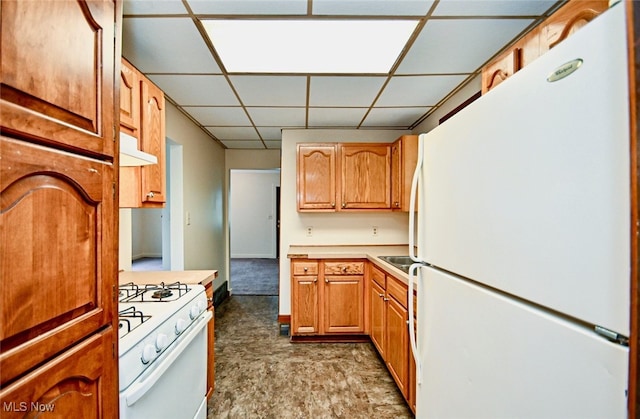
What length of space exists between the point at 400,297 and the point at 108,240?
65.0 inches

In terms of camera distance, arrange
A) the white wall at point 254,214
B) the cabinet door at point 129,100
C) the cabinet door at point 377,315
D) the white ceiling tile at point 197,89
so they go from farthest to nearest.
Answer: the white wall at point 254,214
the cabinet door at point 377,315
the white ceiling tile at point 197,89
the cabinet door at point 129,100

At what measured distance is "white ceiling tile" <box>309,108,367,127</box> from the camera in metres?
2.54

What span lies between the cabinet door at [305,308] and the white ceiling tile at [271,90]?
1.63 meters

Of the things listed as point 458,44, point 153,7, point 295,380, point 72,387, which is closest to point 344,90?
point 458,44

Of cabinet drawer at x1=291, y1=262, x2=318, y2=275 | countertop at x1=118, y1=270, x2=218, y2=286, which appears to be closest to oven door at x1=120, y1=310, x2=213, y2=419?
countertop at x1=118, y1=270, x2=218, y2=286

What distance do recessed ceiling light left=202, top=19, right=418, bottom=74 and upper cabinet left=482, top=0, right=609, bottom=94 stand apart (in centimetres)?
46

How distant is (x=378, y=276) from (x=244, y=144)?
2621 millimetres

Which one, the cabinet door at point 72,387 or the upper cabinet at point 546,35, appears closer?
the cabinet door at point 72,387

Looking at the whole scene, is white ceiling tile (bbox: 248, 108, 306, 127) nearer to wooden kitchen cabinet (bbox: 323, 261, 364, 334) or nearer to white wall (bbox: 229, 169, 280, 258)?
wooden kitchen cabinet (bbox: 323, 261, 364, 334)

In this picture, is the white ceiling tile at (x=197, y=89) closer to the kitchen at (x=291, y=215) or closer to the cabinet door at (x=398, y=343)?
the kitchen at (x=291, y=215)

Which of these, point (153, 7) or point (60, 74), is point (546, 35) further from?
point (153, 7)

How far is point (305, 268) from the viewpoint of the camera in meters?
2.68

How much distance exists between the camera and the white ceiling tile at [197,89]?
1.89 metres

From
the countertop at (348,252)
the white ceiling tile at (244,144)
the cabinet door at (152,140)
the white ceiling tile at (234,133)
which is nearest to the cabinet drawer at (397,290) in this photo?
the countertop at (348,252)
